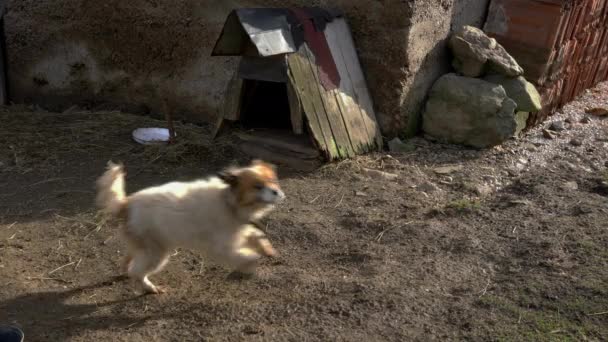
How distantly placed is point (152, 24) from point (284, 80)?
2.30 meters

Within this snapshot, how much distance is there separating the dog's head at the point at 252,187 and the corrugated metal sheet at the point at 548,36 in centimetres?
452

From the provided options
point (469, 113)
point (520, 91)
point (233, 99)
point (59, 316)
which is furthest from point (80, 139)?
point (520, 91)

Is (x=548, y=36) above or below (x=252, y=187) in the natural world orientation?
above

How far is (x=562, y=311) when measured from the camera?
4383mm

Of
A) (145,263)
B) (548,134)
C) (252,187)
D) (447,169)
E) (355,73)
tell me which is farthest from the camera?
(548,134)

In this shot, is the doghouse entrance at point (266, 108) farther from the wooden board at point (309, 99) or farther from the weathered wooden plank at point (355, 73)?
the weathered wooden plank at point (355, 73)

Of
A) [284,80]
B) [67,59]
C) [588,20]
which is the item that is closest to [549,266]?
[284,80]

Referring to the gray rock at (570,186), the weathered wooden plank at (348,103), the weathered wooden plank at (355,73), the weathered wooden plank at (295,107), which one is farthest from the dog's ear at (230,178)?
the gray rock at (570,186)

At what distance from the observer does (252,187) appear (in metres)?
4.13

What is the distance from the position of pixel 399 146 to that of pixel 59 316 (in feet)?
12.4

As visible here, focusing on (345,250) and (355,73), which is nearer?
(345,250)

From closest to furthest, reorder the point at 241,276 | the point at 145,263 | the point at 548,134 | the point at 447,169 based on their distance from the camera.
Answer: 1. the point at 145,263
2. the point at 241,276
3. the point at 447,169
4. the point at 548,134

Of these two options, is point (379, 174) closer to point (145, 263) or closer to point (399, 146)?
point (399, 146)

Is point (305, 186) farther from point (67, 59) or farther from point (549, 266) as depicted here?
point (67, 59)
